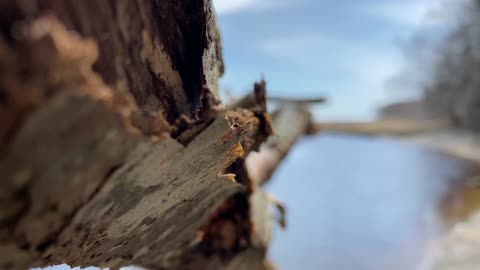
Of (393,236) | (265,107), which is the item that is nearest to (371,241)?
(393,236)

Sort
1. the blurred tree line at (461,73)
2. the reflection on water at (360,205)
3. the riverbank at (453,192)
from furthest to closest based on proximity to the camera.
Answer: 1. the blurred tree line at (461,73)
2. the reflection on water at (360,205)
3. the riverbank at (453,192)

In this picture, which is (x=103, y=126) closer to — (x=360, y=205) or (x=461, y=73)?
(x=360, y=205)

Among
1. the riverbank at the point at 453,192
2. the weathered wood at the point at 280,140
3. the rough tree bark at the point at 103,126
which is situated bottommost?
the riverbank at the point at 453,192

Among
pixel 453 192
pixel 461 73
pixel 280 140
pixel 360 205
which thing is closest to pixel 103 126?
pixel 280 140

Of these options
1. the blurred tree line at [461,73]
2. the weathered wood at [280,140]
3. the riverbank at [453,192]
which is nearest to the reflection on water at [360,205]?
the riverbank at [453,192]

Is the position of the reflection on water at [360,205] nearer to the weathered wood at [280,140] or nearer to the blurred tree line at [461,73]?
the blurred tree line at [461,73]

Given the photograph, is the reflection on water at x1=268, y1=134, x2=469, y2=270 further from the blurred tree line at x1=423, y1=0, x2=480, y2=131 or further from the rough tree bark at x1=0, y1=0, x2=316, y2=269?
the rough tree bark at x1=0, y1=0, x2=316, y2=269
